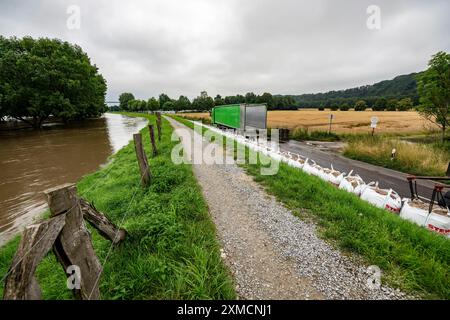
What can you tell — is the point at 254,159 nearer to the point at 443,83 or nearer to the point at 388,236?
the point at 388,236

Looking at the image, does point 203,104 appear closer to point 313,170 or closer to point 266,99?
point 266,99

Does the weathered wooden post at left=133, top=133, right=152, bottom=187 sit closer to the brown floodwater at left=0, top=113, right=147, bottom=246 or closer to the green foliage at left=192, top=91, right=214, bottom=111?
the brown floodwater at left=0, top=113, right=147, bottom=246

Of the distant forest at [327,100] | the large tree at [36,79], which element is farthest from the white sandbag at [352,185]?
the distant forest at [327,100]

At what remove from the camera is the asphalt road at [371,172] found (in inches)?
287

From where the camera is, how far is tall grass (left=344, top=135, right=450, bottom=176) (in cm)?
877

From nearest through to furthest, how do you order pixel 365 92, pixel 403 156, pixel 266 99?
pixel 403 156 < pixel 266 99 < pixel 365 92

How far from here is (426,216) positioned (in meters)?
4.09

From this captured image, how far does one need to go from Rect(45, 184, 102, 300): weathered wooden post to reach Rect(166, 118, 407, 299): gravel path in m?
1.59

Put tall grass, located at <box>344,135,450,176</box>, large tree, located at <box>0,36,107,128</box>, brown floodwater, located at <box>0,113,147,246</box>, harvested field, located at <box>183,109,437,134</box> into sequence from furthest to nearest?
harvested field, located at <box>183,109,437,134</box> → large tree, located at <box>0,36,107,128</box> → tall grass, located at <box>344,135,450,176</box> → brown floodwater, located at <box>0,113,147,246</box>

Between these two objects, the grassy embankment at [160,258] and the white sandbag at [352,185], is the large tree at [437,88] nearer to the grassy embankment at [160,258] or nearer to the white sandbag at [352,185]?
the white sandbag at [352,185]

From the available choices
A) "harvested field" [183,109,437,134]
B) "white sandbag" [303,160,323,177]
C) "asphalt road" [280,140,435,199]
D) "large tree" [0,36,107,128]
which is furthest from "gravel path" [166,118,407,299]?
"large tree" [0,36,107,128]

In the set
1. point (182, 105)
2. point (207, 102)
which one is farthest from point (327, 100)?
point (182, 105)

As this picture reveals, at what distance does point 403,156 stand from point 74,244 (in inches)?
505

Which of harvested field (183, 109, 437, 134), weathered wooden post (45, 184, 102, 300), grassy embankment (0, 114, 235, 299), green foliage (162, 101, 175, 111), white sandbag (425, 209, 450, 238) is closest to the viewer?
weathered wooden post (45, 184, 102, 300)
